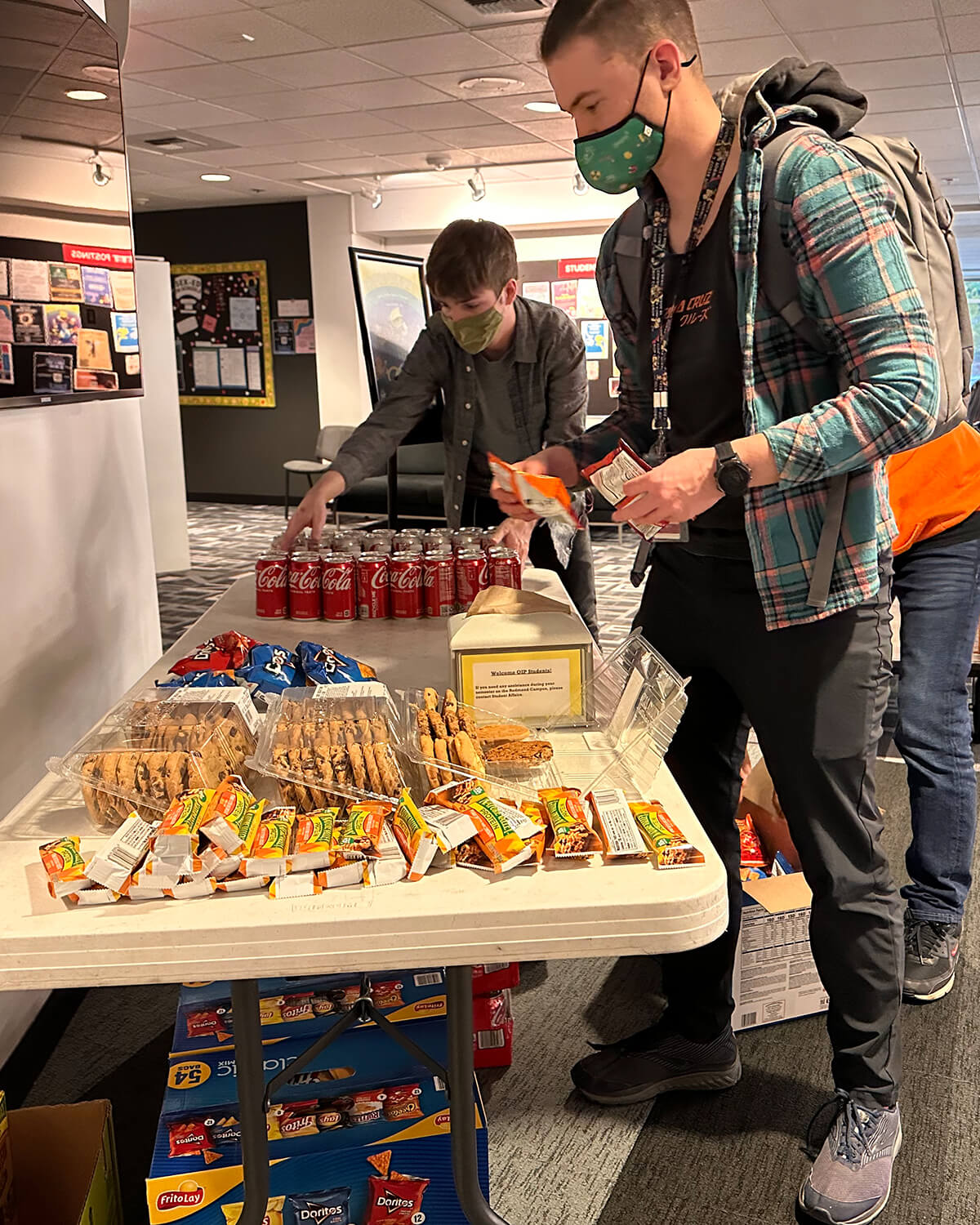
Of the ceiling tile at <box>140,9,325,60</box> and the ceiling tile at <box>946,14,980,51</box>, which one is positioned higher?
the ceiling tile at <box>140,9,325,60</box>

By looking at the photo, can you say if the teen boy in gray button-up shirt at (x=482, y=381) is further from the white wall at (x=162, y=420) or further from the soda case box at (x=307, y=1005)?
the white wall at (x=162, y=420)

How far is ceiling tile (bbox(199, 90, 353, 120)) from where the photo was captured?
6500 mm

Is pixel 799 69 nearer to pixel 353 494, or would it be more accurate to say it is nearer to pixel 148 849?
pixel 148 849

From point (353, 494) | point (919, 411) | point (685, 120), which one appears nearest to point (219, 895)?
point (919, 411)

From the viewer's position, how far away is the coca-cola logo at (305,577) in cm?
222

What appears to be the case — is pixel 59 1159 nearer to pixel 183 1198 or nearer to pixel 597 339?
pixel 183 1198

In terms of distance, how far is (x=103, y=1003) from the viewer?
237 centimetres

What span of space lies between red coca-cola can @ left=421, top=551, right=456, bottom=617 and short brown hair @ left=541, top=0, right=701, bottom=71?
3.45 feet

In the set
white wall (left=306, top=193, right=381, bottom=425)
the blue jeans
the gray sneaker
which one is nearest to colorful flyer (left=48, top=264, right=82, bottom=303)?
the blue jeans

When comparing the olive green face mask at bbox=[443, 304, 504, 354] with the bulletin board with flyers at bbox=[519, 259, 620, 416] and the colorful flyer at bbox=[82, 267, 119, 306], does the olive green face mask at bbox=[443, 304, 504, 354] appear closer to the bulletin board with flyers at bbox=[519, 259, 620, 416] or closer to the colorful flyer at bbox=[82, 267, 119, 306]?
the colorful flyer at bbox=[82, 267, 119, 306]

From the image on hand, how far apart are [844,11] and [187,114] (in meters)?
4.11

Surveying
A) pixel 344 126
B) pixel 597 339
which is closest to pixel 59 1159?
pixel 344 126

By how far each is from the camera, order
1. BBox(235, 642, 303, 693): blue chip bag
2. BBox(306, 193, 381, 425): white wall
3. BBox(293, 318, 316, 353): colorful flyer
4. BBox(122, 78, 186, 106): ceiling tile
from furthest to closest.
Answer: BBox(293, 318, 316, 353): colorful flyer, BBox(306, 193, 381, 425): white wall, BBox(122, 78, 186, 106): ceiling tile, BBox(235, 642, 303, 693): blue chip bag

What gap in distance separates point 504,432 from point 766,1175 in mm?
1866
